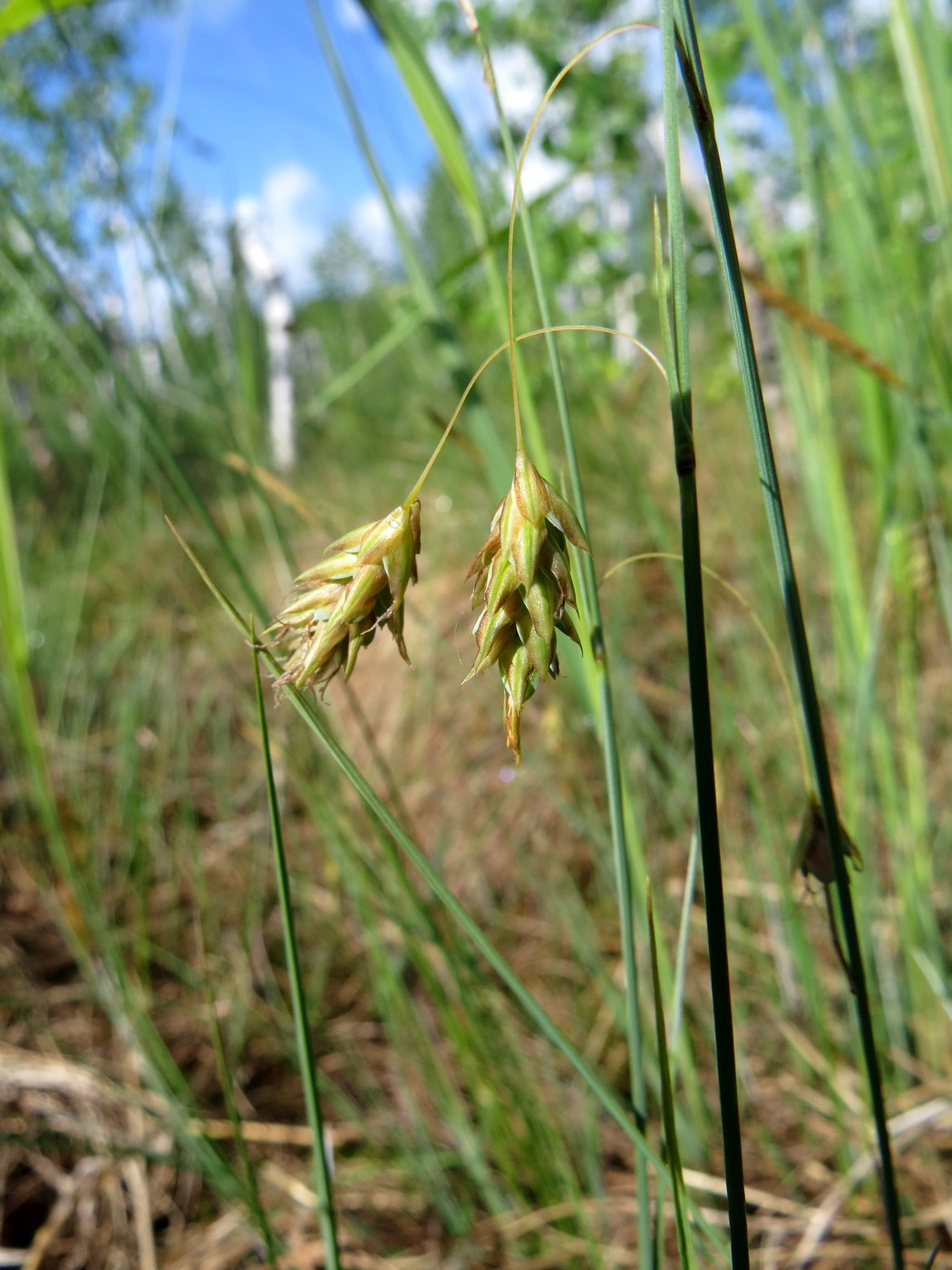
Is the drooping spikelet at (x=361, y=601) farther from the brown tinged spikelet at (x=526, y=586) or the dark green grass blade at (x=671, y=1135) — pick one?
the dark green grass blade at (x=671, y=1135)

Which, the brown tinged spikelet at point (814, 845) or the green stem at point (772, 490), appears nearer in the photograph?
the green stem at point (772, 490)

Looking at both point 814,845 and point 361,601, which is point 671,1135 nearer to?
point 814,845

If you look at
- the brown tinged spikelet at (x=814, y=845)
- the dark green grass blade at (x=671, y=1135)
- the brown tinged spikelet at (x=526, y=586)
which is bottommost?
the dark green grass blade at (x=671, y=1135)

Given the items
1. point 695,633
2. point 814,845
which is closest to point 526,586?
point 695,633

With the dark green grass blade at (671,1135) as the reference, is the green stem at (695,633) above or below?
above

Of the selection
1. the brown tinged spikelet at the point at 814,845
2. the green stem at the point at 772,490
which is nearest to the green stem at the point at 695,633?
the green stem at the point at 772,490
